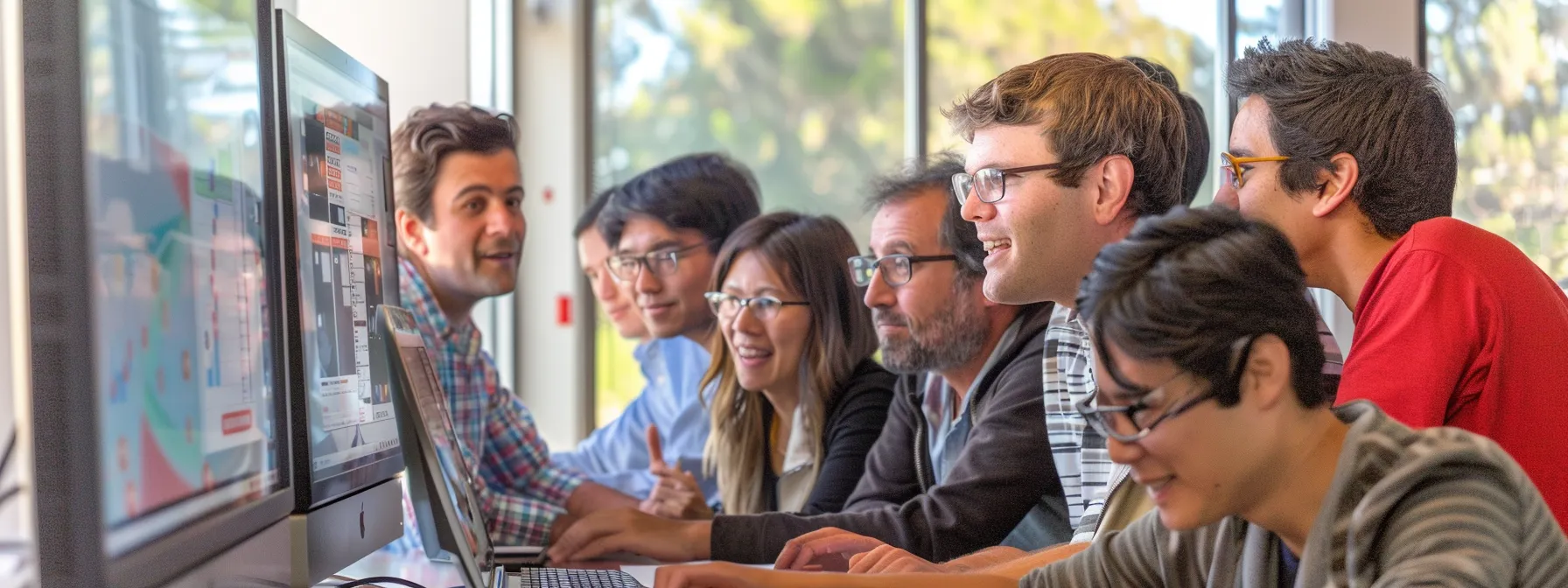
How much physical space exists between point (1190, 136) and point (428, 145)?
58.5 inches

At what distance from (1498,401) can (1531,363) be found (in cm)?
5

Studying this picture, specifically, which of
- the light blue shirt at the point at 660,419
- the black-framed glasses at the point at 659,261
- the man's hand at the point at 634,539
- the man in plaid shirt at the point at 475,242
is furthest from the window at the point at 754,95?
the man's hand at the point at 634,539

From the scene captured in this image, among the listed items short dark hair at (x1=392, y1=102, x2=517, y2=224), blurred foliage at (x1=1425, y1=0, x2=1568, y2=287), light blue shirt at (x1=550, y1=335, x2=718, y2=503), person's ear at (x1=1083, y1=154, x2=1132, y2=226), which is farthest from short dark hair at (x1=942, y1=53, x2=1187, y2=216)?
blurred foliage at (x1=1425, y1=0, x2=1568, y2=287)

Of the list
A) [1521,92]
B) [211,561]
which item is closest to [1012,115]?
[211,561]

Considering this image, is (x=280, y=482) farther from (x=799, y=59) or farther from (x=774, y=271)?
(x=799, y=59)

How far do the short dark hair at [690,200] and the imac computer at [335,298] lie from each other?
1.48m

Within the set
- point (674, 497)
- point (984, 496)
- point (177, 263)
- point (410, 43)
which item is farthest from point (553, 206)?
point (177, 263)

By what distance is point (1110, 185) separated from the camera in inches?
70.1

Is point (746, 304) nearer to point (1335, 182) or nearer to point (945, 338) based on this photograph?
point (945, 338)

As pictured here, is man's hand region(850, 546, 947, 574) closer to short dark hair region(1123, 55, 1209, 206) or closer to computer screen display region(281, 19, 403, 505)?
computer screen display region(281, 19, 403, 505)

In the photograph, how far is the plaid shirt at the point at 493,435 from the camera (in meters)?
2.19

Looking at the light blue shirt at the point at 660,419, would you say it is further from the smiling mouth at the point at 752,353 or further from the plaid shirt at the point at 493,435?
the smiling mouth at the point at 752,353

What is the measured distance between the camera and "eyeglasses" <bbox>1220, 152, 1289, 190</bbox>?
1.71m

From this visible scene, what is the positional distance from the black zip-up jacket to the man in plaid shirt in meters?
0.67
